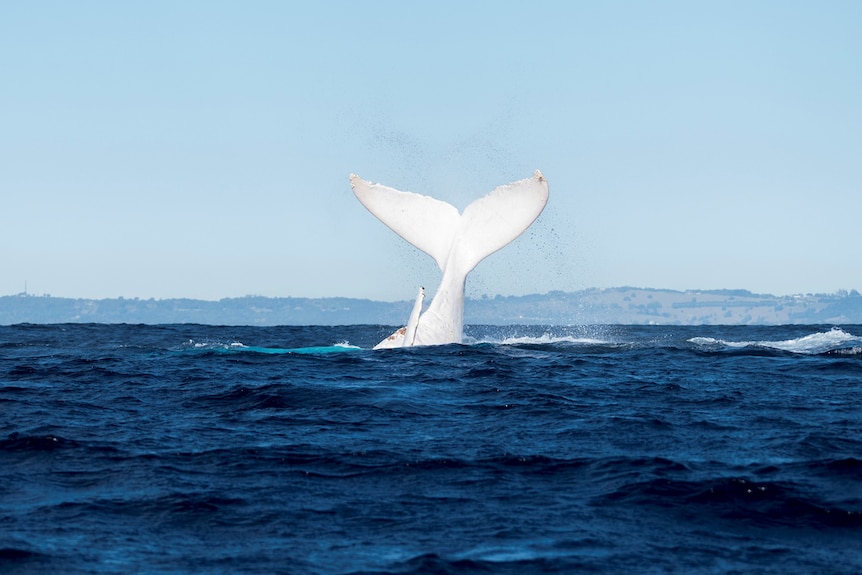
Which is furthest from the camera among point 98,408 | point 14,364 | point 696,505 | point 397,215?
point 397,215

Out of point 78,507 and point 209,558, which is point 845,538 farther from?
point 78,507

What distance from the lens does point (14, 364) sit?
62.5 feet

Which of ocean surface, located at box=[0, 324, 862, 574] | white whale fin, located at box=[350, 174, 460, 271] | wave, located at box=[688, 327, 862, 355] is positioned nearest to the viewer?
ocean surface, located at box=[0, 324, 862, 574]

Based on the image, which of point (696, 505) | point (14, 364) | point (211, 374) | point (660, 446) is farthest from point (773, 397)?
point (14, 364)

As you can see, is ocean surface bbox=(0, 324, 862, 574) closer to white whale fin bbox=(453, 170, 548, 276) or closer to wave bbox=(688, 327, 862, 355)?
white whale fin bbox=(453, 170, 548, 276)

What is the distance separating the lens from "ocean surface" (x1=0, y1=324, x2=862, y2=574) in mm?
Answer: 6668

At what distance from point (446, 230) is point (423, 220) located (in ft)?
1.58

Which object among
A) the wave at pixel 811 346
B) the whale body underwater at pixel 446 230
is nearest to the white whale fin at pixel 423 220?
the whale body underwater at pixel 446 230

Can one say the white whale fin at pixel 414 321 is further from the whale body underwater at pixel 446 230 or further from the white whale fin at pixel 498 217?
the white whale fin at pixel 498 217

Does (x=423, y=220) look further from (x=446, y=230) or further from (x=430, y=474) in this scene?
(x=430, y=474)

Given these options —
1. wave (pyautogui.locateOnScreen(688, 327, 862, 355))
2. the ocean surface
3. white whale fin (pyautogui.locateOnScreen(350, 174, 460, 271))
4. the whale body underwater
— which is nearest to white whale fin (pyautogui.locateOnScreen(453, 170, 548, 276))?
the whale body underwater

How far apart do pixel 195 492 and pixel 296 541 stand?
150cm

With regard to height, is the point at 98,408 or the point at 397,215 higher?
the point at 397,215

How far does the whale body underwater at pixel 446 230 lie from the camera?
19.5 meters
